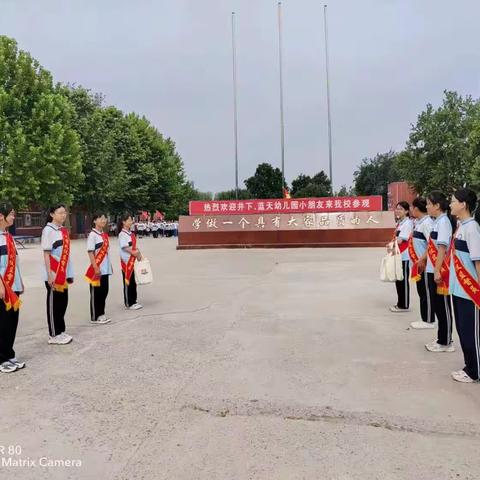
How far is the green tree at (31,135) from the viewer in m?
23.1

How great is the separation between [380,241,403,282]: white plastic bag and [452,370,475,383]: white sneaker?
2.47 metres

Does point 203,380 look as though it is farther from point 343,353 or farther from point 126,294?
point 126,294

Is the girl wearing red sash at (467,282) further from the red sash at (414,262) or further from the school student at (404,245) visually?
the school student at (404,245)

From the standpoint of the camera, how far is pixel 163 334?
5.14m

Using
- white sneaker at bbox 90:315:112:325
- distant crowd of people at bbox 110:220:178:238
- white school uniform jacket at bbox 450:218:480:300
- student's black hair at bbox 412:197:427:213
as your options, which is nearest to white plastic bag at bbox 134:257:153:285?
white sneaker at bbox 90:315:112:325

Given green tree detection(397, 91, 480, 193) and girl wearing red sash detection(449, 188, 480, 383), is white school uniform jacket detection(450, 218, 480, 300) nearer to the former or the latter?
girl wearing red sash detection(449, 188, 480, 383)

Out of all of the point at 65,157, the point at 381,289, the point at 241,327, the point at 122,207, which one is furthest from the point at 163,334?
the point at 122,207

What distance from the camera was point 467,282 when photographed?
3.43m

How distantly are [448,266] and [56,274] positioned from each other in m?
3.71

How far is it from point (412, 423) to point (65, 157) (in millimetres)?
24527

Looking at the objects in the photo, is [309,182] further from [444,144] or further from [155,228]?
[155,228]

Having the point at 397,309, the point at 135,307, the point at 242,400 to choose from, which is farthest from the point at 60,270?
the point at 397,309

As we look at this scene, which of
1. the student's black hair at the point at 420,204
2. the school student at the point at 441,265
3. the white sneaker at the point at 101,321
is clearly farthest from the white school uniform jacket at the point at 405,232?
the white sneaker at the point at 101,321

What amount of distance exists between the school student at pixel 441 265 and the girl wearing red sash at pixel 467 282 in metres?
0.55
